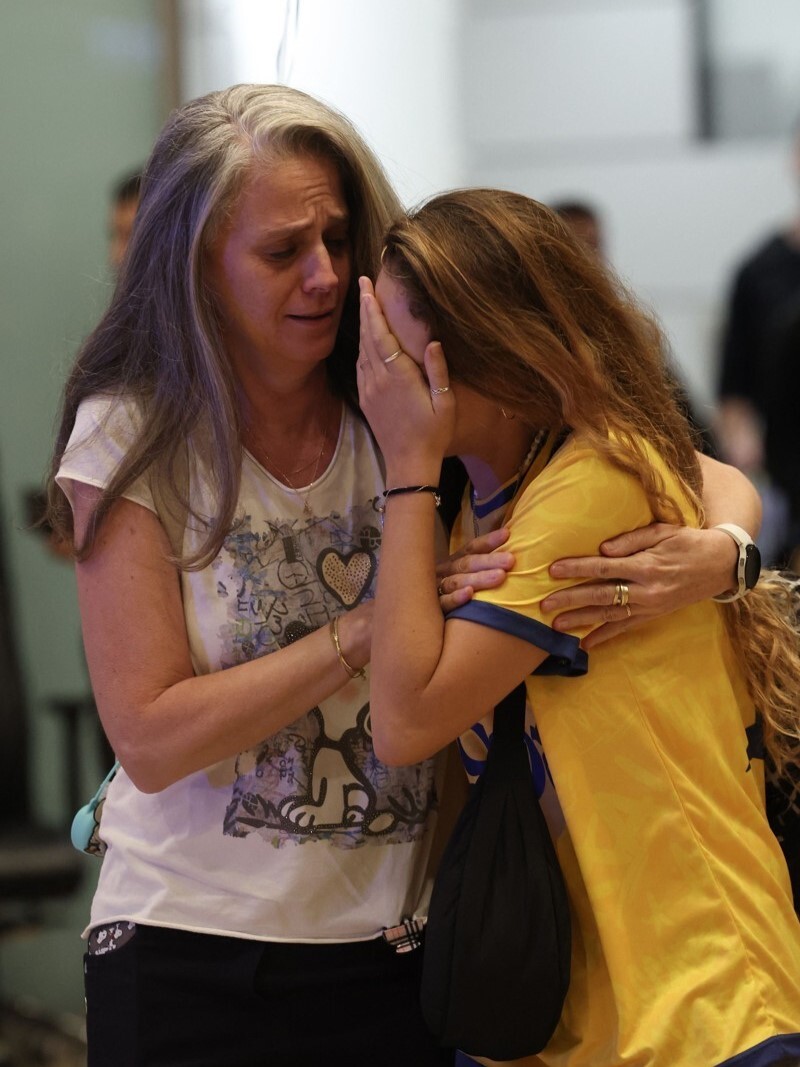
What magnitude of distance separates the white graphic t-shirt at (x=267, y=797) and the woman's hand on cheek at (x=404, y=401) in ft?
0.65

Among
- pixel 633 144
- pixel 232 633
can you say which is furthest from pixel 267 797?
pixel 633 144

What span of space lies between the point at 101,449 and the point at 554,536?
483 millimetres

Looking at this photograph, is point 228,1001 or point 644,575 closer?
point 644,575

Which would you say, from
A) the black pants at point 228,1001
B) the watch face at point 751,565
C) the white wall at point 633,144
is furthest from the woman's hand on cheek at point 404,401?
the white wall at point 633,144

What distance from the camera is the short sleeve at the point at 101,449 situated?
152cm

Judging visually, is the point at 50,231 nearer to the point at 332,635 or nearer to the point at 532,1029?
the point at 332,635

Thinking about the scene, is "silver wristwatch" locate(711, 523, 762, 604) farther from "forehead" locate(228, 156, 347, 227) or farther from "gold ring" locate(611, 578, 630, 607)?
"forehead" locate(228, 156, 347, 227)

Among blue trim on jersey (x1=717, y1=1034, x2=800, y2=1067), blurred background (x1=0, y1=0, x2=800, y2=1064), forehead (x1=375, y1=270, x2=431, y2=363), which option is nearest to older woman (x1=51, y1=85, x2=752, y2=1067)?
forehead (x1=375, y1=270, x2=431, y2=363)

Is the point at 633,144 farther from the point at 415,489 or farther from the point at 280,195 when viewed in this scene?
the point at 415,489

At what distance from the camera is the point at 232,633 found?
61.1 inches

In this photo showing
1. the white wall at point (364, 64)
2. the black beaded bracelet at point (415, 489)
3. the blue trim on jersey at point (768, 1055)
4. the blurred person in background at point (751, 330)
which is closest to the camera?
the blue trim on jersey at point (768, 1055)

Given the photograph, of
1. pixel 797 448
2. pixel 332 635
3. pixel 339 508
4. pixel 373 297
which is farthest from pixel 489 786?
pixel 797 448

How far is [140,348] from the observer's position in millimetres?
1587

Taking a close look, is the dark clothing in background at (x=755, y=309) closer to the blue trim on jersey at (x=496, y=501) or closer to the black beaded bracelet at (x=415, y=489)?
the blue trim on jersey at (x=496, y=501)
